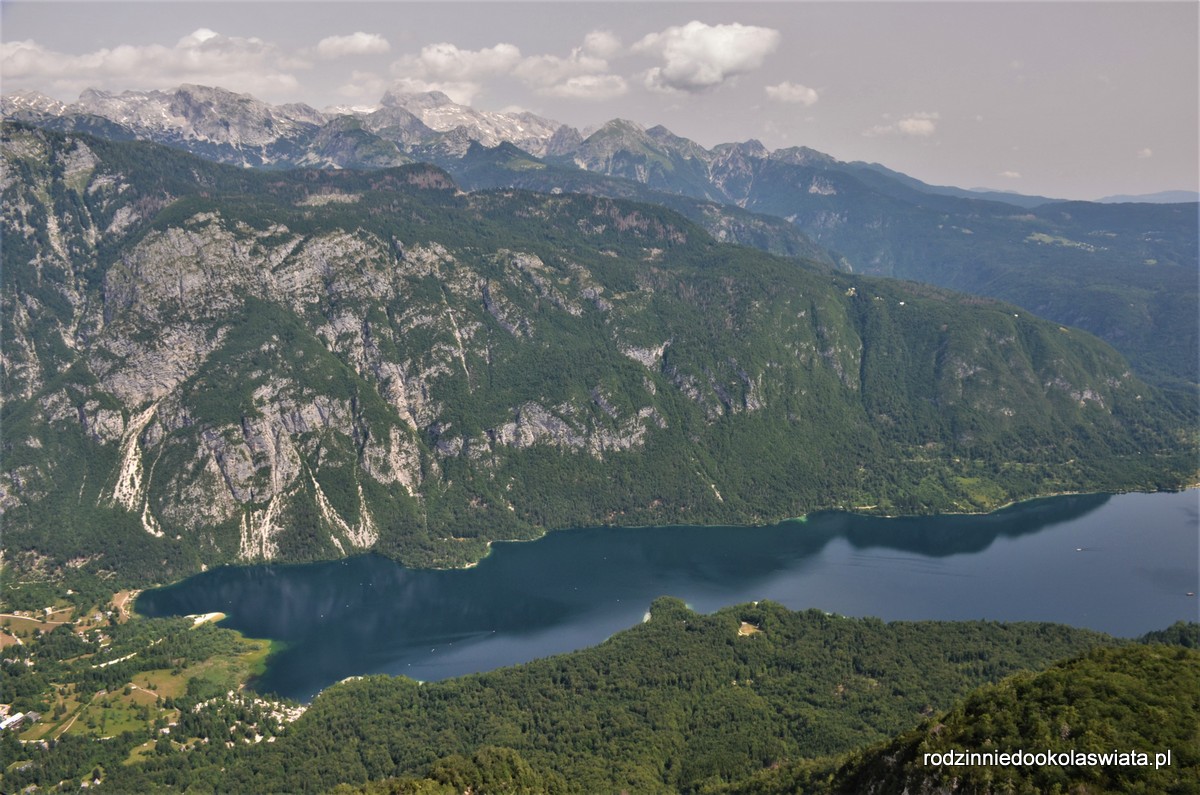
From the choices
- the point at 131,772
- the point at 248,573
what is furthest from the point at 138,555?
the point at 131,772

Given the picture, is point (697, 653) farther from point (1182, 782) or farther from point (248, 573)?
point (248, 573)

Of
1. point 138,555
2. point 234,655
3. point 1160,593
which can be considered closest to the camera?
point 234,655

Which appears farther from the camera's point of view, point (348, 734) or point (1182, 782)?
point (348, 734)

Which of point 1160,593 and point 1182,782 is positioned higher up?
point 1182,782

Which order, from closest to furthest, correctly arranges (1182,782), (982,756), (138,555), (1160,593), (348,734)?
(1182,782) < (982,756) < (348,734) < (1160,593) < (138,555)

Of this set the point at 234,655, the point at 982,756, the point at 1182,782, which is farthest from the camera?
the point at 234,655

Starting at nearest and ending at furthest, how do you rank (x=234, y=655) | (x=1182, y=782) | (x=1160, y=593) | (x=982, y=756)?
(x=1182, y=782)
(x=982, y=756)
(x=234, y=655)
(x=1160, y=593)

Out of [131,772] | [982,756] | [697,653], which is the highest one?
[982,756]

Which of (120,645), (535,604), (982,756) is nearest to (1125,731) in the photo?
(982,756)

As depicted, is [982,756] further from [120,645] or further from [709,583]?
[120,645]
